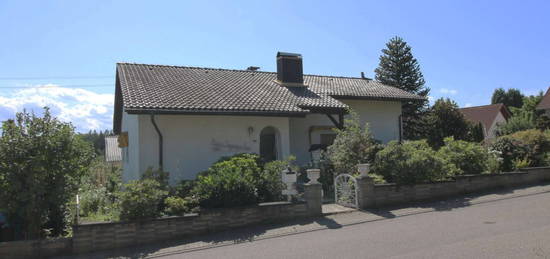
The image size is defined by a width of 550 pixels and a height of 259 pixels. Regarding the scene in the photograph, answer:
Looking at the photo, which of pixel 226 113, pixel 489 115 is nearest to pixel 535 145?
pixel 226 113

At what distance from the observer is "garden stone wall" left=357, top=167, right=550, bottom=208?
1005 cm

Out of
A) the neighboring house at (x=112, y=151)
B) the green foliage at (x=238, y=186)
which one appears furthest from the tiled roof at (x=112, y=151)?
the green foliage at (x=238, y=186)

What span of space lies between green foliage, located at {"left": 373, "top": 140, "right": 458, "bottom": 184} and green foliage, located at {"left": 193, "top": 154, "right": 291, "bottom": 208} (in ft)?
11.0

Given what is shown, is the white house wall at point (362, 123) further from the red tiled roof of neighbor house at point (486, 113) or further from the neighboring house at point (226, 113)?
the red tiled roof of neighbor house at point (486, 113)

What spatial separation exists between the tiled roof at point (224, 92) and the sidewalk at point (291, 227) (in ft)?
16.3

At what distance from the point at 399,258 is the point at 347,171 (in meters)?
6.19

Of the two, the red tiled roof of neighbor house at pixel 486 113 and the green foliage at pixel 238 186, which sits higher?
the red tiled roof of neighbor house at pixel 486 113

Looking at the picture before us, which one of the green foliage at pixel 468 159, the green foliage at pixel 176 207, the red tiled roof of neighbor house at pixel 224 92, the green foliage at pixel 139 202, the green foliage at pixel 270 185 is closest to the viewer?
the green foliage at pixel 139 202

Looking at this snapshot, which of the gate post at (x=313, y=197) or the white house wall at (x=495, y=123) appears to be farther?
the white house wall at (x=495, y=123)

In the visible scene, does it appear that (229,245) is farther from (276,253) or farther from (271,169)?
(271,169)

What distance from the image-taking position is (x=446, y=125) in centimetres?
2428

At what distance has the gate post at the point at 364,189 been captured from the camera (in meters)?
9.95

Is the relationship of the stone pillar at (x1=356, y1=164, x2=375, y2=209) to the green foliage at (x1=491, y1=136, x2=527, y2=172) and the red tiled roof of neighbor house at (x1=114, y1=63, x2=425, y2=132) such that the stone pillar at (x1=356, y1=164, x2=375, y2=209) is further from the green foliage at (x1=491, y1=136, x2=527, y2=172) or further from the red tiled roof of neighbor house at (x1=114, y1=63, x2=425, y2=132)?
the green foliage at (x1=491, y1=136, x2=527, y2=172)

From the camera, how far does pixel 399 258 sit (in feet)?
18.7
